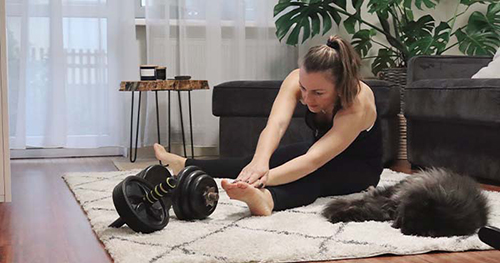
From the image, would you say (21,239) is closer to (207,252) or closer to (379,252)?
(207,252)

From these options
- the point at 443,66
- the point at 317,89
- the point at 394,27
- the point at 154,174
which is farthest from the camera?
the point at 394,27

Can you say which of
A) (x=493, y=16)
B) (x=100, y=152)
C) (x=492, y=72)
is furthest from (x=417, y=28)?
(x=100, y=152)

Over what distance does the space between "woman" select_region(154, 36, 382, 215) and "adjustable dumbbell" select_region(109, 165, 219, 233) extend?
0.10m

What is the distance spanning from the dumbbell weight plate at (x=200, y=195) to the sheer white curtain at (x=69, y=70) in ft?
8.06

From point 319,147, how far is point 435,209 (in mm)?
519

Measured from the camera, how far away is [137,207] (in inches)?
77.3

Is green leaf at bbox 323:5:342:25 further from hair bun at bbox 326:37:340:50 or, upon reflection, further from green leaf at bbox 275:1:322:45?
hair bun at bbox 326:37:340:50

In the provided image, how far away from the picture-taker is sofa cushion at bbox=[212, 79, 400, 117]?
13.0 feet

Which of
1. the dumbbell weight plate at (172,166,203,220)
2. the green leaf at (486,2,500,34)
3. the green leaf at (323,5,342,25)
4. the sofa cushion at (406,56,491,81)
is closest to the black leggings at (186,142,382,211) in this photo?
the dumbbell weight plate at (172,166,203,220)

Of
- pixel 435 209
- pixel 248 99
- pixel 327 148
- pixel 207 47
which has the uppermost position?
pixel 207 47

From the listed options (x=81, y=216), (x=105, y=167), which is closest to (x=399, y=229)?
(x=81, y=216)

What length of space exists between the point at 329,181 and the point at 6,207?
3.85ft

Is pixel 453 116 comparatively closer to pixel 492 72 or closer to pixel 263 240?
pixel 492 72

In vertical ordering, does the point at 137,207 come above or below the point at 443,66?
below
